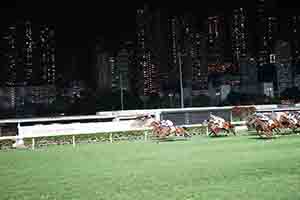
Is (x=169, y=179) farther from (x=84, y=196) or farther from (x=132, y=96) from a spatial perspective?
(x=132, y=96)

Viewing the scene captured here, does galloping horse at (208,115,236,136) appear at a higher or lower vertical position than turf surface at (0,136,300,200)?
higher

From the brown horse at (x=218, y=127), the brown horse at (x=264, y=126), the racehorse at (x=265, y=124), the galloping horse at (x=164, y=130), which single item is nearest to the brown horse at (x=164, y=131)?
the galloping horse at (x=164, y=130)

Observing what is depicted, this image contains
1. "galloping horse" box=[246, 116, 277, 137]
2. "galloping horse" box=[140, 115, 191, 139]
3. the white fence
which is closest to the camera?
"galloping horse" box=[246, 116, 277, 137]

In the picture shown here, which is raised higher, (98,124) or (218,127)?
(98,124)

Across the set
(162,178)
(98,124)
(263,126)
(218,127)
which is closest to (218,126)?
(218,127)

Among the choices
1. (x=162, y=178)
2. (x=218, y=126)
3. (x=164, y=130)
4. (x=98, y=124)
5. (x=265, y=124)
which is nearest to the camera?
(x=162, y=178)

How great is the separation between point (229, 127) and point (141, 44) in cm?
6977

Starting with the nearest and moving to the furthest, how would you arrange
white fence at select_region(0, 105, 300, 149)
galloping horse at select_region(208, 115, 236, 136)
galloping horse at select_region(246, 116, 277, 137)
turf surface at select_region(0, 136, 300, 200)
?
turf surface at select_region(0, 136, 300, 200), galloping horse at select_region(246, 116, 277, 137), galloping horse at select_region(208, 115, 236, 136), white fence at select_region(0, 105, 300, 149)

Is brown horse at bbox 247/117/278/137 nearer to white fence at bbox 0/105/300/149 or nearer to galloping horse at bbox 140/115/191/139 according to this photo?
galloping horse at bbox 140/115/191/139

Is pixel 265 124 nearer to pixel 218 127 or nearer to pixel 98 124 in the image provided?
pixel 218 127

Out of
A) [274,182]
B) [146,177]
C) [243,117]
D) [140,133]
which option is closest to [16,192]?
[146,177]

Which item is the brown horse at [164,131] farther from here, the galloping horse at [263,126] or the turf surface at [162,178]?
the turf surface at [162,178]

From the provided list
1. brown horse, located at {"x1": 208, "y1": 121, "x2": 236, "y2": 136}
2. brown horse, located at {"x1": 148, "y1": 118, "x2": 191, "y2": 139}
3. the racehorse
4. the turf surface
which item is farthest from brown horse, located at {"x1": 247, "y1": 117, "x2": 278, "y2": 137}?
the turf surface

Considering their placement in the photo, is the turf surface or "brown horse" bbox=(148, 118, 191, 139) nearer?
the turf surface
